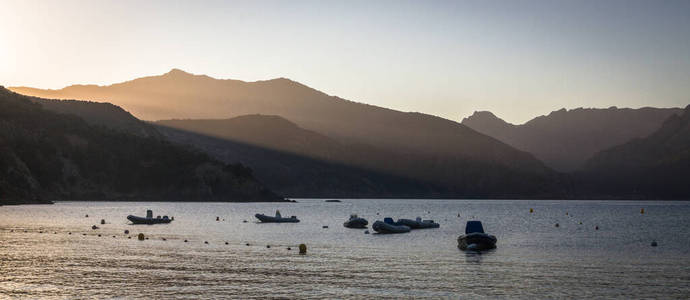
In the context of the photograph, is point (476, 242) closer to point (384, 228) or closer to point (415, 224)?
point (384, 228)

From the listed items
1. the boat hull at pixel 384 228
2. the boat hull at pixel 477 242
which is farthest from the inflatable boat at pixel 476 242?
the boat hull at pixel 384 228

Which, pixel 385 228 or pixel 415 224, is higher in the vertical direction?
pixel 415 224

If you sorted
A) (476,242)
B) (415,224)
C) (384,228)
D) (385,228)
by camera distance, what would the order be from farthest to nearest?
(415,224), (385,228), (384,228), (476,242)

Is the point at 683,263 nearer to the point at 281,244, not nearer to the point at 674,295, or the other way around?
the point at 674,295

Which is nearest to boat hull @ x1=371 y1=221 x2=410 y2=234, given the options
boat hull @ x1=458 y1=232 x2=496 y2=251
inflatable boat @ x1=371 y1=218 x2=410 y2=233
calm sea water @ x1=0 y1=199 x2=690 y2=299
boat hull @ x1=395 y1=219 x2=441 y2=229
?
inflatable boat @ x1=371 y1=218 x2=410 y2=233

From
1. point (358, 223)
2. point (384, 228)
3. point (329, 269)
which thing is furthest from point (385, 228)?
point (329, 269)

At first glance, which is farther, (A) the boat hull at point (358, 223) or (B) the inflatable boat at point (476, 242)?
(A) the boat hull at point (358, 223)

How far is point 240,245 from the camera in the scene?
261 ft

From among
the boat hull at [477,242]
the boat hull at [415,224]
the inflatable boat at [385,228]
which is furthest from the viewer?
the boat hull at [415,224]

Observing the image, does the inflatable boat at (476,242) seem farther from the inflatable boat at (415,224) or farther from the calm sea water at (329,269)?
the inflatable boat at (415,224)

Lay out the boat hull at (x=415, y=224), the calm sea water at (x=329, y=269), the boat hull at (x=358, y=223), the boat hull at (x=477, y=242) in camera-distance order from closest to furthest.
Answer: the calm sea water at (x=329, y=269) → the boat hull at (x=477, y=242) → the boat hull at (x=415, y=224) → the boat hull at (x=358, y=223)

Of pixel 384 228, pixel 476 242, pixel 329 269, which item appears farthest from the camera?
pixel 384 228

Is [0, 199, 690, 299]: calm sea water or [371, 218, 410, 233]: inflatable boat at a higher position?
[371, 218, 410, 233]: inflatable boat

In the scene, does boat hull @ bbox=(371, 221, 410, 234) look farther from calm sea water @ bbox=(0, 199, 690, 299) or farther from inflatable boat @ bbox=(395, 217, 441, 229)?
calm sea water @ bbox=(0, 199, 690, 299)
